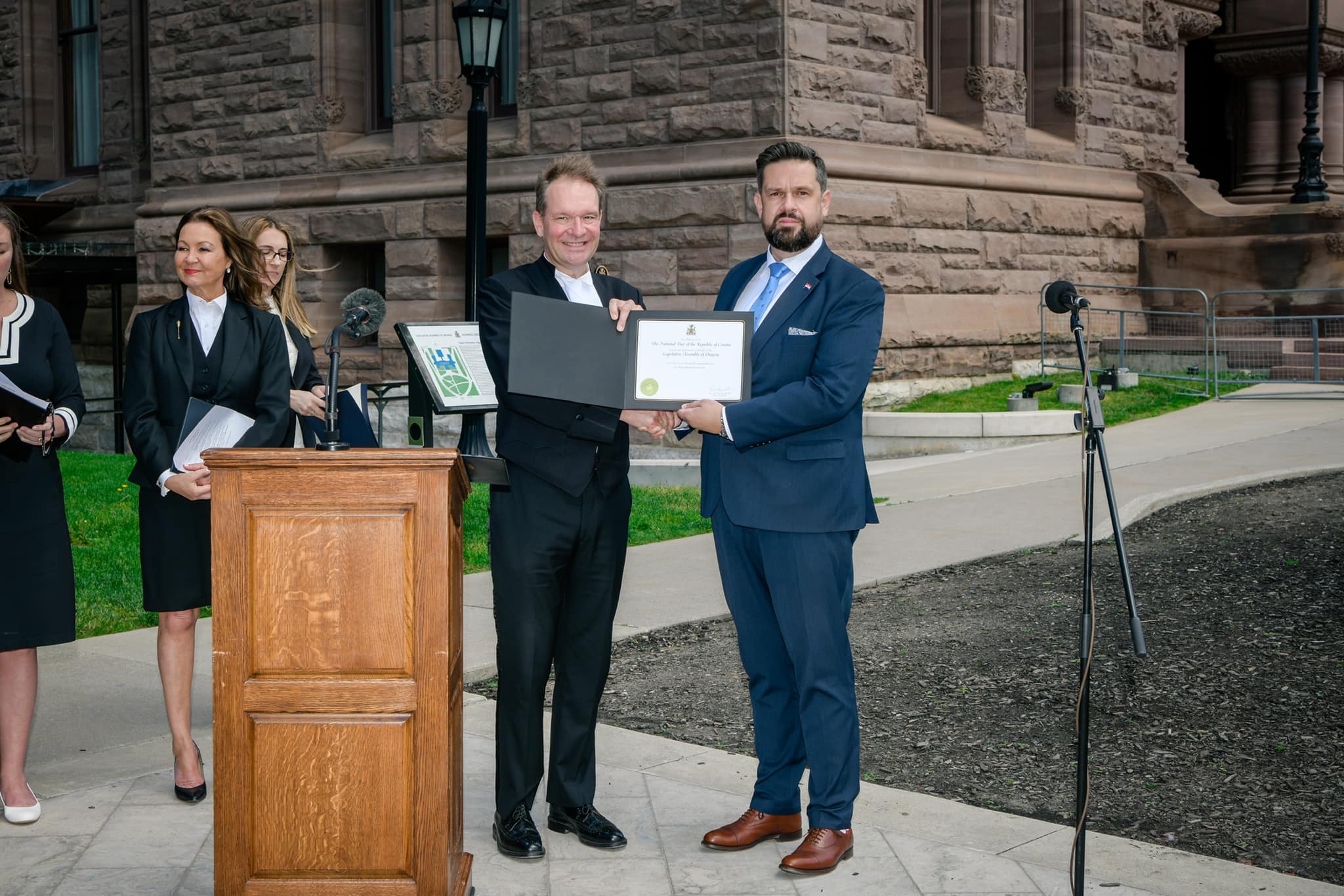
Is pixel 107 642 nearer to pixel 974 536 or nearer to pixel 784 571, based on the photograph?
pixel 784 571

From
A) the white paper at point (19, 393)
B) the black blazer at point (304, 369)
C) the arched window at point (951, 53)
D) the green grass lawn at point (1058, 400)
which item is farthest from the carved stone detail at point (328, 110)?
the white paper at point (19, 393)

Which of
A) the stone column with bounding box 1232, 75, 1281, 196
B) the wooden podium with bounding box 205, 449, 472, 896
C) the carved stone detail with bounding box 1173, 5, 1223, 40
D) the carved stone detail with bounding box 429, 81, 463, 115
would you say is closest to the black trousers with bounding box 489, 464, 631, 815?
the wooden podium with bounding box 205, 449, 472, 896

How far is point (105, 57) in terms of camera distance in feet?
78.6

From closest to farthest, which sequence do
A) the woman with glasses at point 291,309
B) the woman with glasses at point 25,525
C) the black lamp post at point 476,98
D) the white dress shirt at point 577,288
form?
the white dress shirt at point 577,288
the woman with glasses at point 25,525
the woman with glasses at point 291,309
the black lamp post at point 476,98

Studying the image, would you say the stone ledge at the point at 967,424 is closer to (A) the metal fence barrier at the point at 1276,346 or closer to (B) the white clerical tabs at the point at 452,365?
(A) the metal fence barrier at the point at 1276,346

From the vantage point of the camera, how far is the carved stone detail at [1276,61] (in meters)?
20.8

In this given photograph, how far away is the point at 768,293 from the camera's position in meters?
4.87

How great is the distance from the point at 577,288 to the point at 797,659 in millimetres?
1428

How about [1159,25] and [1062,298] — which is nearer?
[1062,298]

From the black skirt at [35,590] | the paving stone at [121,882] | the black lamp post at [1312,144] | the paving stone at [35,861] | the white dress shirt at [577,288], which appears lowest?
the paving stone at [121,882]

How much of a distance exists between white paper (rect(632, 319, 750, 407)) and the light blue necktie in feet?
0.69

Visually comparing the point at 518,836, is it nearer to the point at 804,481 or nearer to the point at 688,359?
the point at 804,481

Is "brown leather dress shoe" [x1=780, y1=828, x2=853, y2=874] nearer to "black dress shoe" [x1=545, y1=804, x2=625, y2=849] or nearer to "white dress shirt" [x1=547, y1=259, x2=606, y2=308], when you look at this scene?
"black dress shoe" [x1=545, y1=804, x2=625, y2=849]

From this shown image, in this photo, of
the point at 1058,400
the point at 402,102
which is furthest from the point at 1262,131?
the point at 402,102
